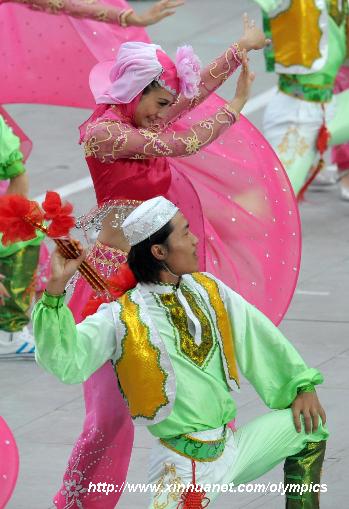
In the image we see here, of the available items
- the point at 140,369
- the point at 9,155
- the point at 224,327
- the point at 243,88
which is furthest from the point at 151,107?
the point at 9,155

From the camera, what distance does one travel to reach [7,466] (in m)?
5.02

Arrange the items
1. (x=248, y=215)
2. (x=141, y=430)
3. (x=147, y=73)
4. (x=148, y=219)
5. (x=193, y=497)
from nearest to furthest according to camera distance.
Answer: (x=193, y=497) < (x=148, y=219) < (x=147, y=73) < (x=248, y=215) < (x=141, y=430)

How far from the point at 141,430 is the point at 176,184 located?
1170mm

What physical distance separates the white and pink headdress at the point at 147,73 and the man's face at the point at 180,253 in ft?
2.59

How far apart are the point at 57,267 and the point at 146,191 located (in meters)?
1.06

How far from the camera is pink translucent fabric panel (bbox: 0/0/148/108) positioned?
7.30 meters

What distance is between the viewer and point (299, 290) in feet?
27.4

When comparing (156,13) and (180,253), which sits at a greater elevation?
(180,253)

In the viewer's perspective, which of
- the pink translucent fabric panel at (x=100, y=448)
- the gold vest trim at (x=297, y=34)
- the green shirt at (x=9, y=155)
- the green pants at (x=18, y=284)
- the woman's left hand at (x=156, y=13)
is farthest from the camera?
the gold vest trim at (x=297, y=34)

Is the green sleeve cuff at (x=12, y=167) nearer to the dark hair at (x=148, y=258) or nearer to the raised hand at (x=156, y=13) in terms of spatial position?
the raised hand at (x=156, y=13)

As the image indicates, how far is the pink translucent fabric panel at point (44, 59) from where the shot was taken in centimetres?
730

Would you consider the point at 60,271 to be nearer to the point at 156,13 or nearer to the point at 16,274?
the point at 156,13

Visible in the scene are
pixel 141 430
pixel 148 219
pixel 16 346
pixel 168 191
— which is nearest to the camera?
pixel 148 219

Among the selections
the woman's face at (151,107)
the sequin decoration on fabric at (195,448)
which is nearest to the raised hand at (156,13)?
the woman's face at (151,107)
